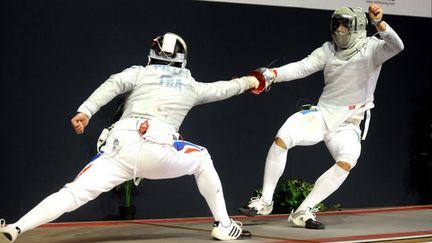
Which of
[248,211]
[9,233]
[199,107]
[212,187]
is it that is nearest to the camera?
[9,233]

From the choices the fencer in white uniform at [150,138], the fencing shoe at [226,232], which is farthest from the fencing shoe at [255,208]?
the fencing shoe at [226,232]

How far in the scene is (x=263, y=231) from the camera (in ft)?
14.6

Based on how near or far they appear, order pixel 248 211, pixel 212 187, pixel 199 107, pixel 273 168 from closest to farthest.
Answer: pixel 212 187 < pixel 248 211 < pixel 273 168 < pixel 199 107

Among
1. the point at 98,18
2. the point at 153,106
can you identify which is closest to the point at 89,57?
the point at 98,18

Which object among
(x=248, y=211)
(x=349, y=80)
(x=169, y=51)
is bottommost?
(x=248, y=211)

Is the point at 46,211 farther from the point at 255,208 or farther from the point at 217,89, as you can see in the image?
the point at 255,208

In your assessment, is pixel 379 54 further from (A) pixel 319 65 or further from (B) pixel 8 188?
(B) pixel 8 188

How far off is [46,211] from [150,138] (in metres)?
0.66

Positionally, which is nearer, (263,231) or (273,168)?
(263,231)

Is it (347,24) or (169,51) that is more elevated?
(347,24)

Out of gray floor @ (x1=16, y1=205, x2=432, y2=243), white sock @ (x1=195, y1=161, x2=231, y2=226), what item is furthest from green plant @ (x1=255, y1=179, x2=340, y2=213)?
white sock @ (x1=195, y1=161, x2=231, y2=226)

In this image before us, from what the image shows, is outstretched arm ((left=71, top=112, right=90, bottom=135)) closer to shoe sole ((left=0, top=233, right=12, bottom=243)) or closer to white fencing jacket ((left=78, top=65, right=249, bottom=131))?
white fencing jacket ((left=78, top=65, right=249, bottom=131))

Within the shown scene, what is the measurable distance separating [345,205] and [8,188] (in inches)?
128

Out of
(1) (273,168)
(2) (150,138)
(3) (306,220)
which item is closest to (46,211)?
(2) (150,138)
